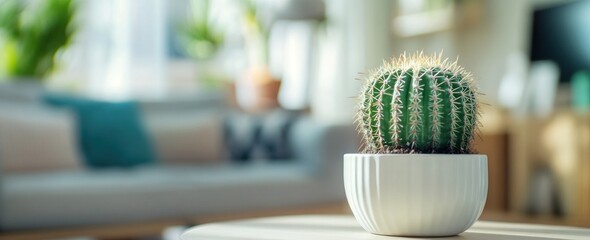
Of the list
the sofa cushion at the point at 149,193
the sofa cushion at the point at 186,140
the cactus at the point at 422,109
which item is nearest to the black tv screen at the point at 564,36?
the sofa cushion at the point at 149,193

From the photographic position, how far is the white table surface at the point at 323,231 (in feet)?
3.25

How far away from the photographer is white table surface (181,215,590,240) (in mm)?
992

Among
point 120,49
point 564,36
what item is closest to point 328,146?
point 564,36

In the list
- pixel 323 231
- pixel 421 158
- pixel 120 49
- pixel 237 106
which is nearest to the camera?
pixel 421 158

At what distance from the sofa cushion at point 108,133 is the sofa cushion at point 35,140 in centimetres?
11

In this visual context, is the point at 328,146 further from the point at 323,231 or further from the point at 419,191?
the point at 419,191

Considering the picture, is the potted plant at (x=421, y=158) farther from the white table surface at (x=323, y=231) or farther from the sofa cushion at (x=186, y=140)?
the sofa cushion at (x=186, y=140)

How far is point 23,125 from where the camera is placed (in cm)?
240

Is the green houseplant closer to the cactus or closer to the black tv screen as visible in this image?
the black tv screen

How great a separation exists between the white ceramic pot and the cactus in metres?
0.02

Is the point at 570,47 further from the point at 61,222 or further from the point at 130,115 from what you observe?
the point at 61,222

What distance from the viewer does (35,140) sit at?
2.44 m

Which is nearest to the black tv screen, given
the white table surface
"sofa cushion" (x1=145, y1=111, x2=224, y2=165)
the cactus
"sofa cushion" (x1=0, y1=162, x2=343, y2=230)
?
"sofa cushion" (x1=0, y1=162, x2=343, y2=230)

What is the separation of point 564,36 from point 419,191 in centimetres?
297
